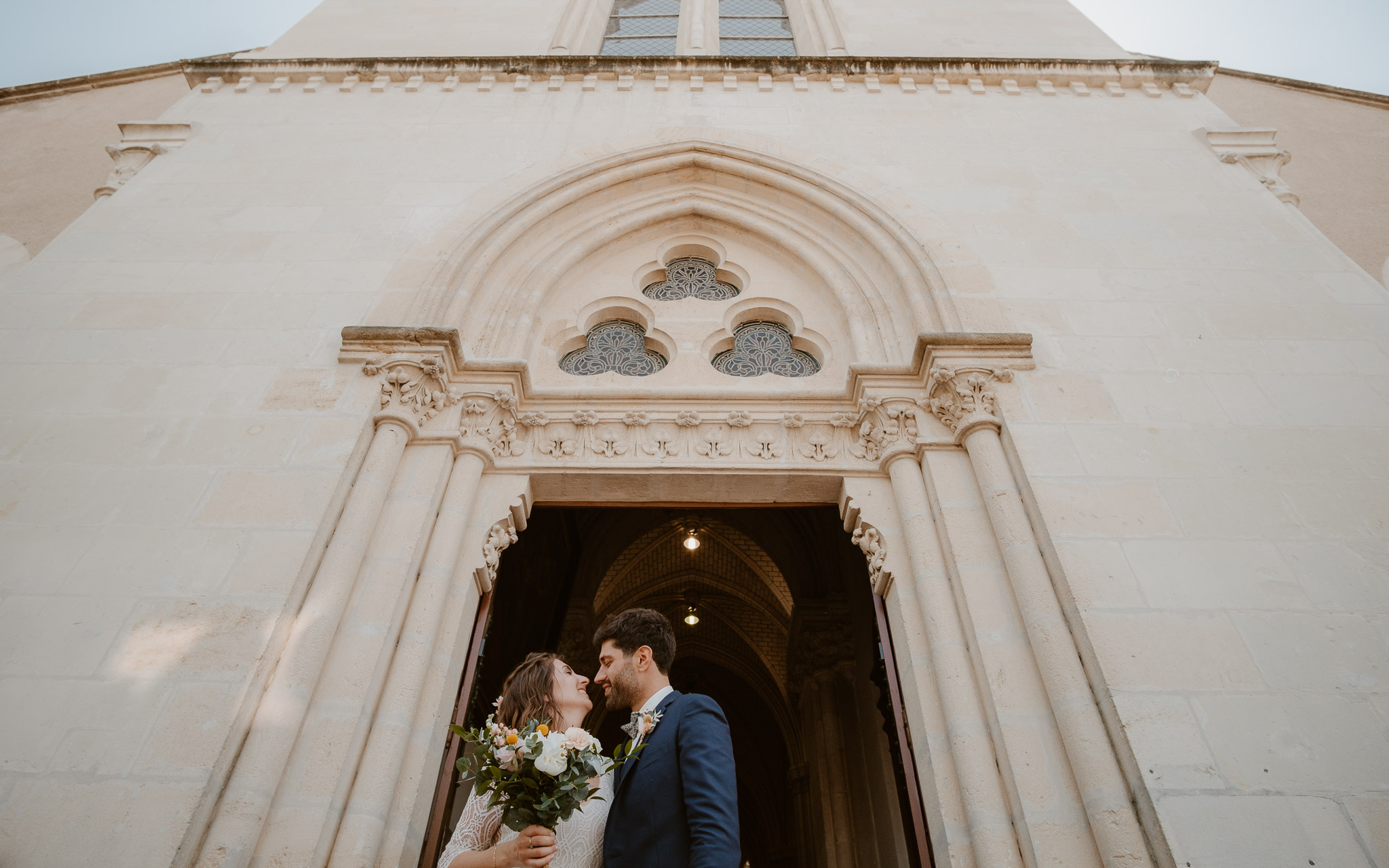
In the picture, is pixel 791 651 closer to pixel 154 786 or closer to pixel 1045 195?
pixel 1045 195

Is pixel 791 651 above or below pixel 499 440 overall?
above

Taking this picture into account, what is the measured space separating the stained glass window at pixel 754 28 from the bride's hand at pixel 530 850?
8.46 meters

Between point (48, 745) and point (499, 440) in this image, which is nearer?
point (48, 745)

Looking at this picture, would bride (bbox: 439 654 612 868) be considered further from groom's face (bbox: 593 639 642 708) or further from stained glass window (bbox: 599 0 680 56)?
stained glass window (bbox: 599 0 680 56)

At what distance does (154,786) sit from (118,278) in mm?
3622

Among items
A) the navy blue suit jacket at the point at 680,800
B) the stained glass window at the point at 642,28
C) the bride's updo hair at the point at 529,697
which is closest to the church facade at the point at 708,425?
the bride's updo hair at the point at 529,697

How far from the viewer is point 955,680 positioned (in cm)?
352

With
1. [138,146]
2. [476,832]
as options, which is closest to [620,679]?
[476,832]

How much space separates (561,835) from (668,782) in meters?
0.48

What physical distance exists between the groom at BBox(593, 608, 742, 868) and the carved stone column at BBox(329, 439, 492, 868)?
1.12m

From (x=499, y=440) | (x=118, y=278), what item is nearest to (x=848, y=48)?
(x=499, y=440)

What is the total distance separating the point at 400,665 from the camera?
11.8 ft

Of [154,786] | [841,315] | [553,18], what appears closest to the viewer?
[154,786]

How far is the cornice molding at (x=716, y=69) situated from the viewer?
7.02 meters
